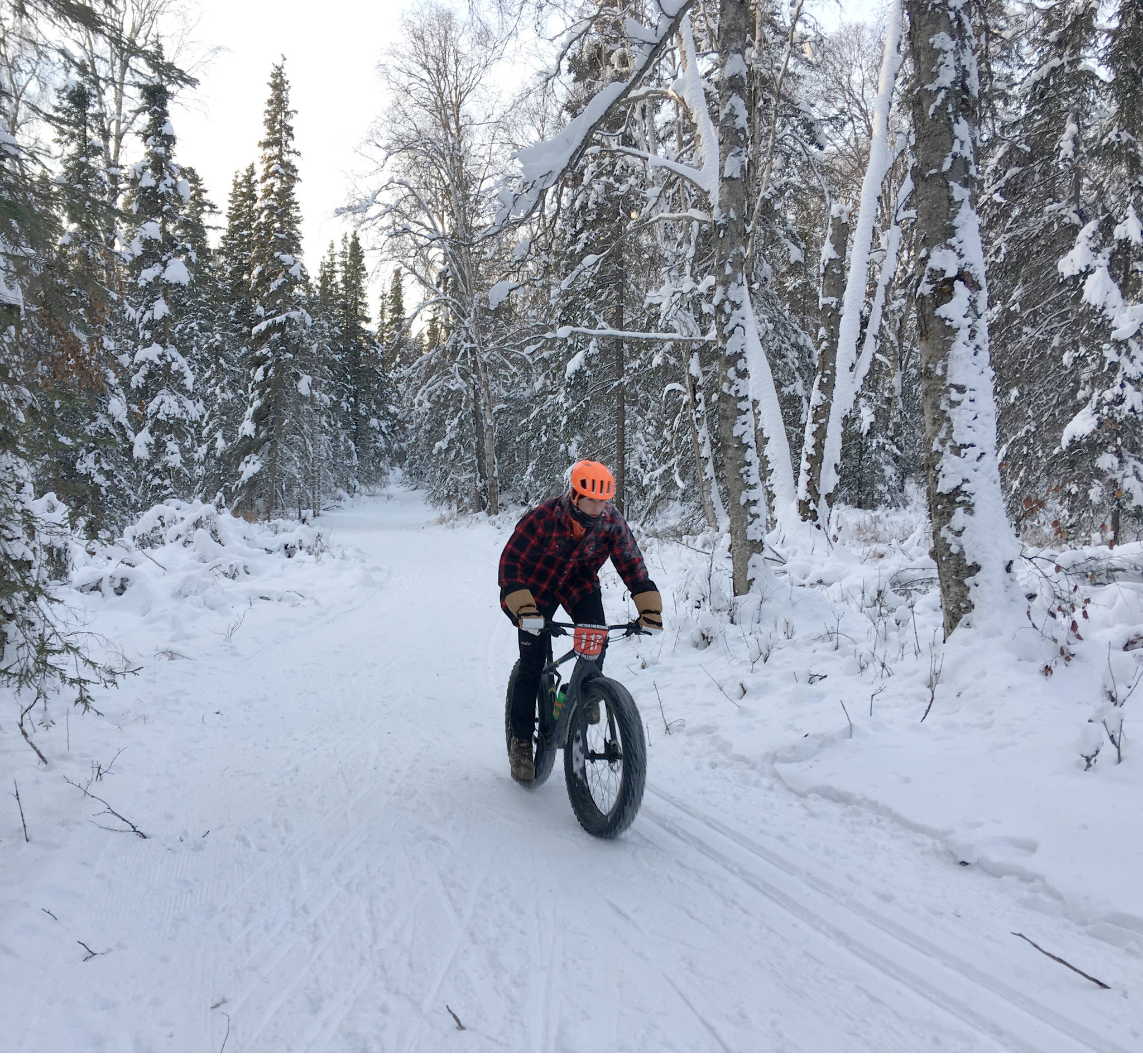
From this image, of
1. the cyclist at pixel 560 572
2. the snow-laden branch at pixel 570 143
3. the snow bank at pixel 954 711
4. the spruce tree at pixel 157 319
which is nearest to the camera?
the snow bank at pixel 954 711

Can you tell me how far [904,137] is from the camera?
967 centimetres

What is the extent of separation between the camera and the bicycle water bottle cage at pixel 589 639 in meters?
3.77

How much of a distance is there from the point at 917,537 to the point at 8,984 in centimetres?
905

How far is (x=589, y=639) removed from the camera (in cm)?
380

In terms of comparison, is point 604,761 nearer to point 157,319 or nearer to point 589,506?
point 589,506

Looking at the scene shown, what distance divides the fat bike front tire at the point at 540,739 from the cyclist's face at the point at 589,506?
3.70ft

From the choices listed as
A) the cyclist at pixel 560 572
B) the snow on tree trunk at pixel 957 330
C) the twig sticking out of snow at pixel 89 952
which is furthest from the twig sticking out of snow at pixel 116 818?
the snow on tree trunk at pixel 957 330

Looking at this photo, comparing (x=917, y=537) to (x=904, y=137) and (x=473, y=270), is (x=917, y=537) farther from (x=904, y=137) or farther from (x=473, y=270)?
(x=473, y=270)

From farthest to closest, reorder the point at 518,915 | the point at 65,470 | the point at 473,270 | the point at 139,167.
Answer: the point at 473,270 → the point at 139,167 → the point at 65,470 → the point at 518,915

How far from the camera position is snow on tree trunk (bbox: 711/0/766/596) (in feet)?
24.0

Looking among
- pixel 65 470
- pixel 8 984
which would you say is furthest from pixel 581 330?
pixel 65 470

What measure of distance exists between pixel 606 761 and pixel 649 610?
914 millimetres

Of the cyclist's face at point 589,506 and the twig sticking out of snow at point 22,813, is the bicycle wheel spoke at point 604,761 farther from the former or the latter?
the twig sticking out of snow at point 22,813

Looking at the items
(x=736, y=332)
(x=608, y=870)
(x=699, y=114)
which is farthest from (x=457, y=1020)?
(x=699, y=114)
